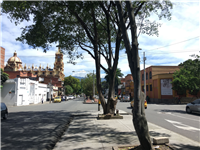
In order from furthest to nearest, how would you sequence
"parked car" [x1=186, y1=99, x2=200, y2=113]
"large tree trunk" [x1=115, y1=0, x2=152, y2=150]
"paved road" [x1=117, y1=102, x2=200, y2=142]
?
"parked car" [x1=186, y1=99, x2=200, y2=113], "paved road" [x1=117, y1=102, x2=200, y2=142], "large tree trunk" [x1=115, y1=0, x2=152, y2=150]

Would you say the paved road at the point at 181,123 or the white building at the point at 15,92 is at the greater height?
the white building at the point at 15,92

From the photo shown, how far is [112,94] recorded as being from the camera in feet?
44.4

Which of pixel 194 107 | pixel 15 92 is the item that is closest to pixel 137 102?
pixel 194 107

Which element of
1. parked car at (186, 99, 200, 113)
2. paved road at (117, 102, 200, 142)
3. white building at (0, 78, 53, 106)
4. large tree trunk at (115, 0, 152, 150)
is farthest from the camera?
white building at (0, 78, 53, 106)

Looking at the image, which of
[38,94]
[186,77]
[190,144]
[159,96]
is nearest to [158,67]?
[159,96]

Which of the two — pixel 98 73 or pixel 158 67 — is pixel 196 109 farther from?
pixel 158 67

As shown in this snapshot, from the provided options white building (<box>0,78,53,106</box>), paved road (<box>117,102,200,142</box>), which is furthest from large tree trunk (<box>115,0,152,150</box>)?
white building (<box>0,78,53,106</box>)

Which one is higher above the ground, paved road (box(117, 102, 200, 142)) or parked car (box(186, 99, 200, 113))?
parked car (box(186, 99, 200, 113))

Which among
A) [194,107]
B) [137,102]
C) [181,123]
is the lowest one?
[181,123]

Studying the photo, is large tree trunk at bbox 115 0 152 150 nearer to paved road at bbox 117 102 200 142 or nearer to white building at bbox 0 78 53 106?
paved road at bbox 117 102 200 142

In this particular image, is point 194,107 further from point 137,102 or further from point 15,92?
point 15,92

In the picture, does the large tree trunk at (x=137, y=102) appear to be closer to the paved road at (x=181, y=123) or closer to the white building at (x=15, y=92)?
the paved road at (x=181, y=123)

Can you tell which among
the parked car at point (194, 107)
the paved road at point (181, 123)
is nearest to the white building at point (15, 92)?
the paved road at point (181, 123)

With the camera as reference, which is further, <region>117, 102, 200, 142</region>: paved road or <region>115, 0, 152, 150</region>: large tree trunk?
<region>117, 102, 200, 142</region>: paved road
